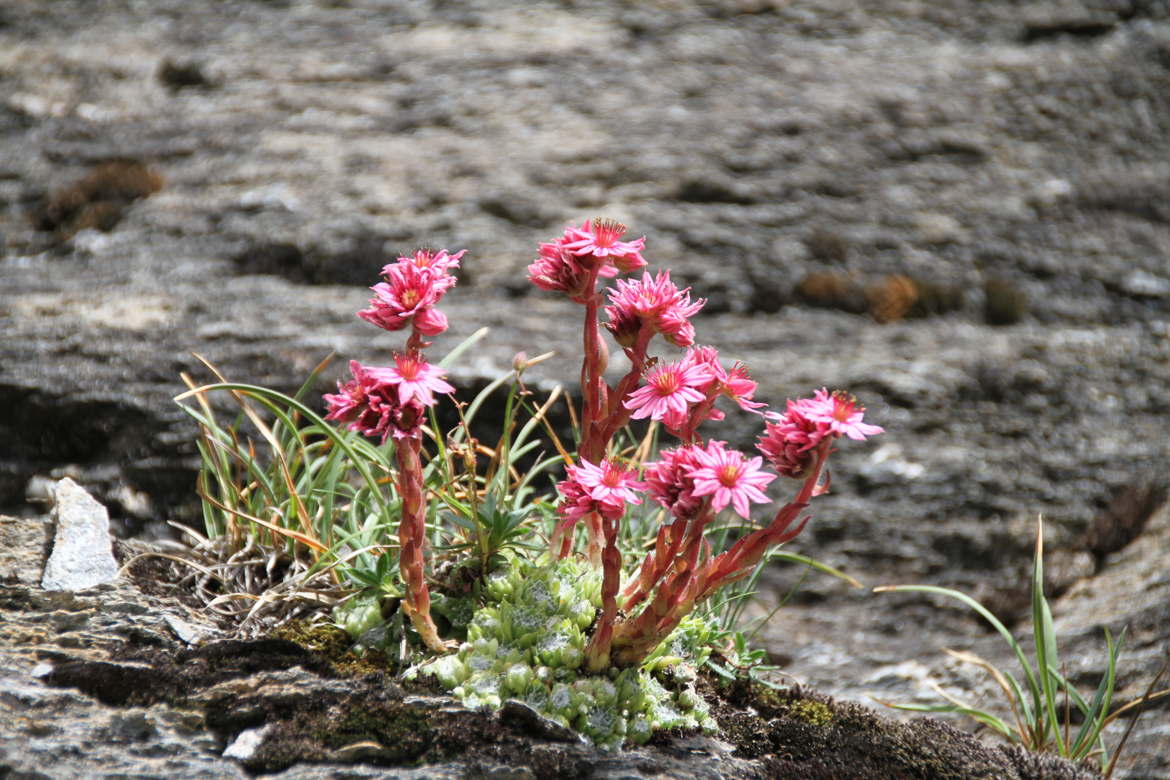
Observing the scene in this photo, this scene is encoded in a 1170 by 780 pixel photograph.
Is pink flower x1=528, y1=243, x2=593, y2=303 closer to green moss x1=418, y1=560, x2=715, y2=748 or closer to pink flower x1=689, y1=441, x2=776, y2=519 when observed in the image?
pink flower x1=689, y1=441, x2=776, y2=519

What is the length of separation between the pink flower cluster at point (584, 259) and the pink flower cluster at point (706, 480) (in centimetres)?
45

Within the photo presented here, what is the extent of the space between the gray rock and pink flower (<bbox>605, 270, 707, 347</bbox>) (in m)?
1.51

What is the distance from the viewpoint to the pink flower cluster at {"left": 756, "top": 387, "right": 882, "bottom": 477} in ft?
5.67

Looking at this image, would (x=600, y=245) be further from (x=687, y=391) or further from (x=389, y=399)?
(x=389, y=399)

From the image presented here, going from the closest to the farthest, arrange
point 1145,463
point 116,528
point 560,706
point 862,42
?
1. point 560,706
2. point 116,528
3. point 1145,463
4. point 862,42

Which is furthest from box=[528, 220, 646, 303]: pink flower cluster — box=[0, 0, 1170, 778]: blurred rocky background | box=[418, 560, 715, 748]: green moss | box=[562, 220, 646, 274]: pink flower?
box=[0, 0, 1170, 778]: blurred rocky background

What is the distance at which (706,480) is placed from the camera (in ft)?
5.66

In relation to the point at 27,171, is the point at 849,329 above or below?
below

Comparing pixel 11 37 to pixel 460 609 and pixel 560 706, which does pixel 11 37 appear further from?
pixel 560 706

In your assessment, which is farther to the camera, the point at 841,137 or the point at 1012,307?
the point at 841,137

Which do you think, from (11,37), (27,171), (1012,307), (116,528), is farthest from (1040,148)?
(11,37)

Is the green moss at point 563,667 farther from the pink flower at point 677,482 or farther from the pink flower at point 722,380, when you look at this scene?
the pink flower at point 722,380

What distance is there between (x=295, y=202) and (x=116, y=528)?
210 centimetres

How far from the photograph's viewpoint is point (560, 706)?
199cm
